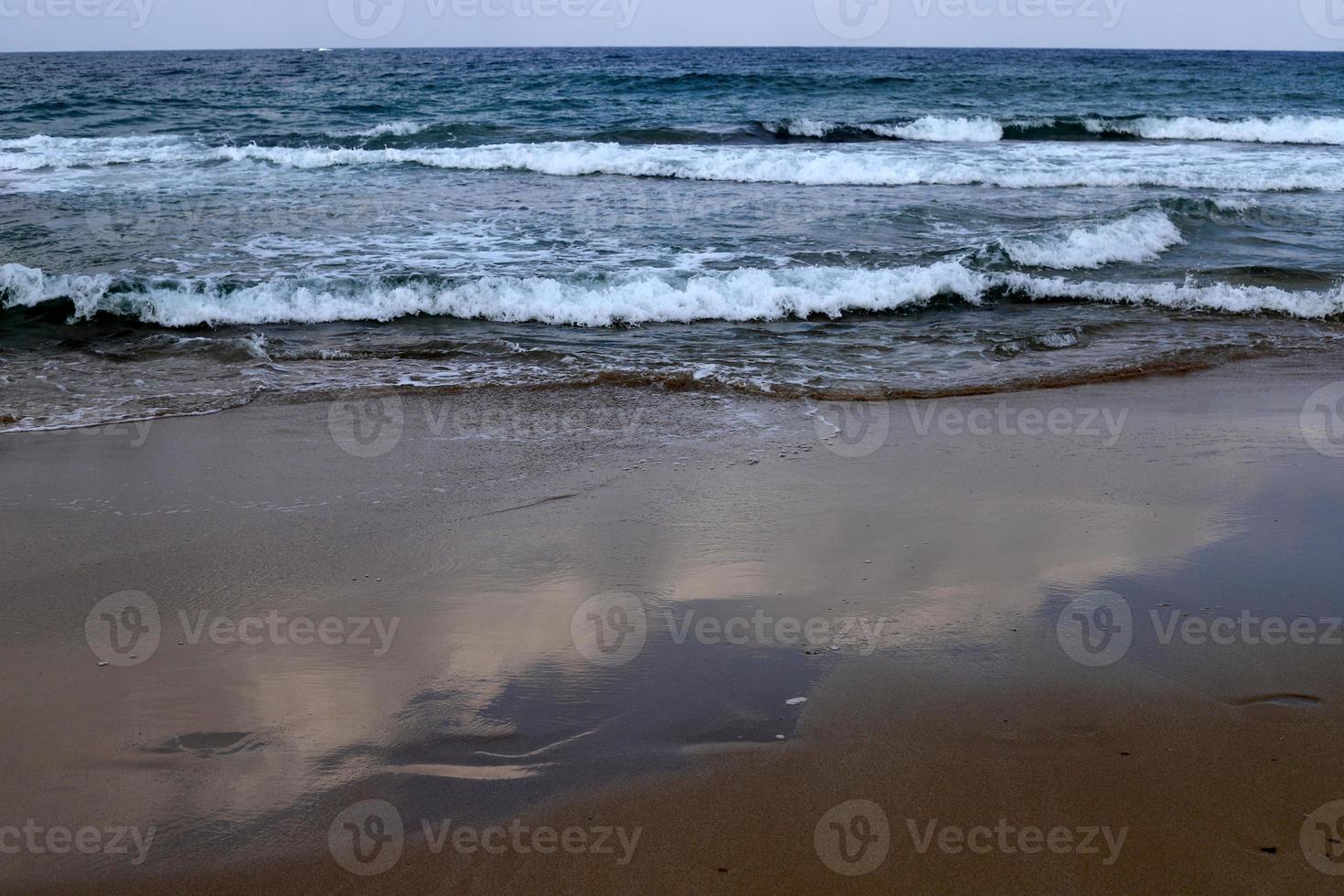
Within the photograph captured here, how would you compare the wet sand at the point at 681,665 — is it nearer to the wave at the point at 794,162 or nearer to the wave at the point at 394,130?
the wave at the point at 794,162

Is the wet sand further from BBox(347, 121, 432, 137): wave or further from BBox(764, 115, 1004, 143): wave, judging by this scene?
BBox(764, 115, 1004, 143): wave

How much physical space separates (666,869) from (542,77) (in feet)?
115

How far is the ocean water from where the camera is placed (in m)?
7.06

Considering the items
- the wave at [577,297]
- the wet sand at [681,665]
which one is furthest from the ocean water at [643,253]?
the wet sand at [681,665]

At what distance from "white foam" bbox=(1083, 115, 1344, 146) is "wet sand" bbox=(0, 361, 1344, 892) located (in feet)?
70.6

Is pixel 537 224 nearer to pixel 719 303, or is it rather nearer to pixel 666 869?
pixel 719 303

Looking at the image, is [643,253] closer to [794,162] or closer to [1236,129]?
[794,162]

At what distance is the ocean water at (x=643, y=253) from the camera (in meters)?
7.06

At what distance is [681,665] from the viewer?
3.23 m

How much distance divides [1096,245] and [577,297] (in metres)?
5.99

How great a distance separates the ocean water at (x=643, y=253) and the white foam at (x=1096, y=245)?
0.15 feet

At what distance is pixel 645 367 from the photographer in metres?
6.87

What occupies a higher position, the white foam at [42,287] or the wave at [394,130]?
the wave at [394,130]

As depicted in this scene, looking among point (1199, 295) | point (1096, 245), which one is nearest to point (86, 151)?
point (1096, 245)
